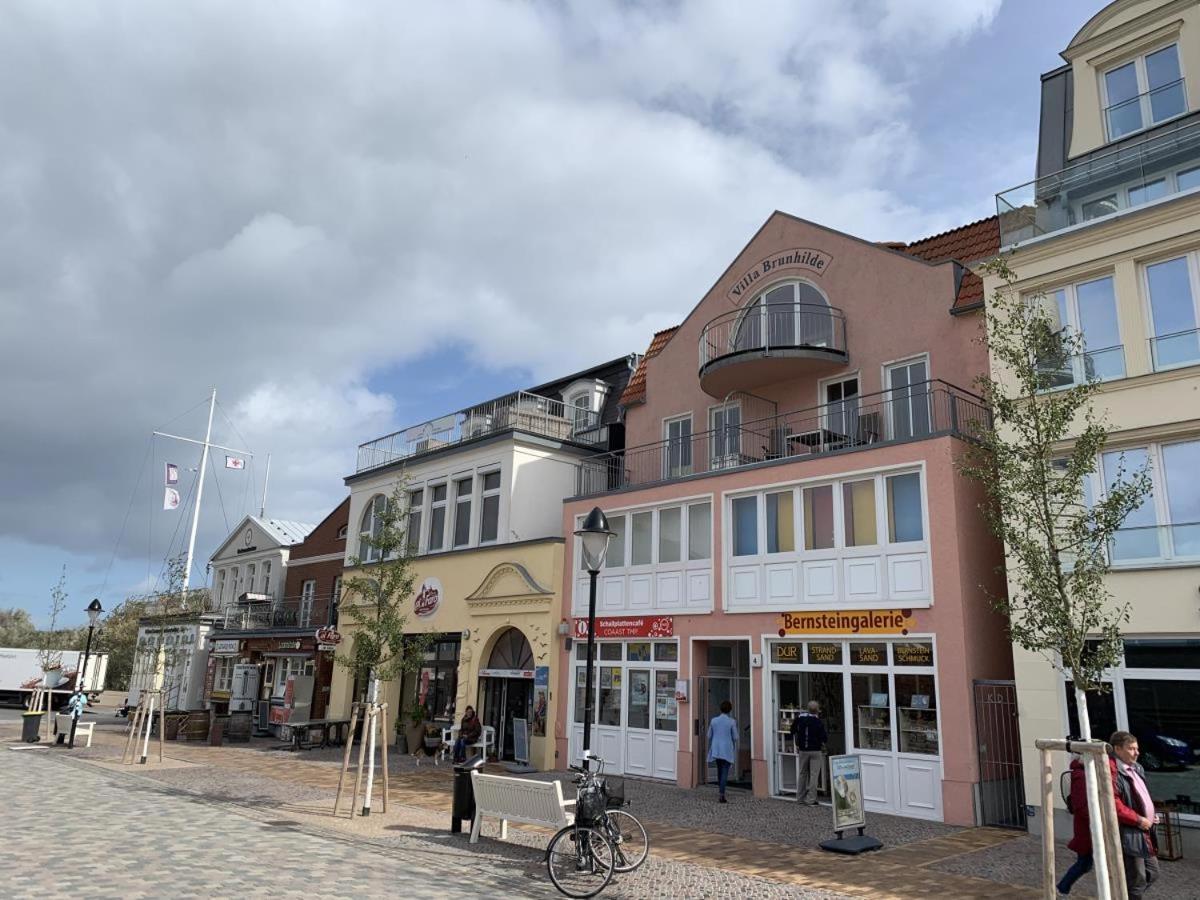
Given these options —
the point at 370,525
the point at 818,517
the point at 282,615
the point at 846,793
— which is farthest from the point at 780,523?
the point at 282,615

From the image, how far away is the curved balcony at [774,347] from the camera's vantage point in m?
18.9

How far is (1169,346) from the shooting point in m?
13.2

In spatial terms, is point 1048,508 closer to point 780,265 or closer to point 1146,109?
point 1146,109

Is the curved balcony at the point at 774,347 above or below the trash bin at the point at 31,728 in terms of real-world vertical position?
above

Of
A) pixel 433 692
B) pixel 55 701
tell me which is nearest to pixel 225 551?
pixel 55 701

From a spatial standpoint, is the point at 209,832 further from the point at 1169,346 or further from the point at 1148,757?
the point at 1169,346

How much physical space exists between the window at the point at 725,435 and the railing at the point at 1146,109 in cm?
888

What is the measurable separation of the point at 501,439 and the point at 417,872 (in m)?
15.2

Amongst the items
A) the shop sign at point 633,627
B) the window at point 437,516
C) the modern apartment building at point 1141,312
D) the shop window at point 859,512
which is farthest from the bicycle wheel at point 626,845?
the window at point 437,516

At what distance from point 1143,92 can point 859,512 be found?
28.3 ft

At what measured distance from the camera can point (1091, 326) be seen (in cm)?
1411

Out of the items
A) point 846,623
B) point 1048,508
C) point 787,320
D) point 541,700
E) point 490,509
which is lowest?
point 541,700

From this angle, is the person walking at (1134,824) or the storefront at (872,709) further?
the storefront at (872,709)

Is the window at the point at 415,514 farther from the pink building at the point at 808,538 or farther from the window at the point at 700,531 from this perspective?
the window at the point at 700,531
